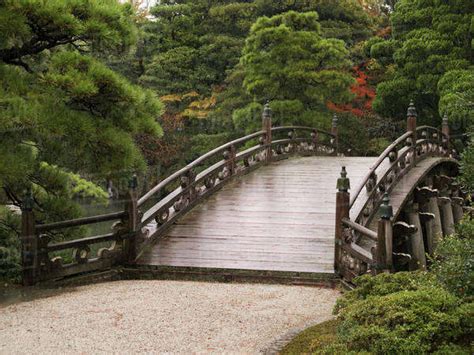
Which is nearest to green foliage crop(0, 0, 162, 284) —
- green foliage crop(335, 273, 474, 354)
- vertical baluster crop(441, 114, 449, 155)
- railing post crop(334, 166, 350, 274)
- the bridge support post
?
railing post crop(334, 166, 350, 274)

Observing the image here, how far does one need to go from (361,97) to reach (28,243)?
Result: 1799 cm

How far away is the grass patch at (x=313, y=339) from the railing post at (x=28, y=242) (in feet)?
11.6

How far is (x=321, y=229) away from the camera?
1020 centimetres

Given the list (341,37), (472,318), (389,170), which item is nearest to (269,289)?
(472,318)

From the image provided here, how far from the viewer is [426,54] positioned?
19.6 metres

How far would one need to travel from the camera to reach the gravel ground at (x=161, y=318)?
575 cm

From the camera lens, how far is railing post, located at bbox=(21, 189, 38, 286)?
7645mm

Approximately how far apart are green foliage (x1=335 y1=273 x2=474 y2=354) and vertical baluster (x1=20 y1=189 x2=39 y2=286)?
13.9ft

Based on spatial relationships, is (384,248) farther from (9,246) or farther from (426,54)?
(426,54)

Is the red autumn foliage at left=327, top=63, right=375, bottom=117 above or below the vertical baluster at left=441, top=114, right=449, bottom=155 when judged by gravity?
above

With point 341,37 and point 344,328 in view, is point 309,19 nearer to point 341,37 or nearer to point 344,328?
point 341,37

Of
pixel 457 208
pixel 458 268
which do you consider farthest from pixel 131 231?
pixel 457 208

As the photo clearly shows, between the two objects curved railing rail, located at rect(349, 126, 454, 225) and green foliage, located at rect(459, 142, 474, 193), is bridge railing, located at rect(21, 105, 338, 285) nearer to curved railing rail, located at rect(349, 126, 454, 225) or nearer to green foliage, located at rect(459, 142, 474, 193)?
curved railing rail, located at rect(349, 126, 454, 225)

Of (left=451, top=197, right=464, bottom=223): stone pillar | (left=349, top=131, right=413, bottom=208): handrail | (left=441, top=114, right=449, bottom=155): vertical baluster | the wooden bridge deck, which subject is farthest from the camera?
(left=441, top=114, right=449, bottom=155): vertical baluster
